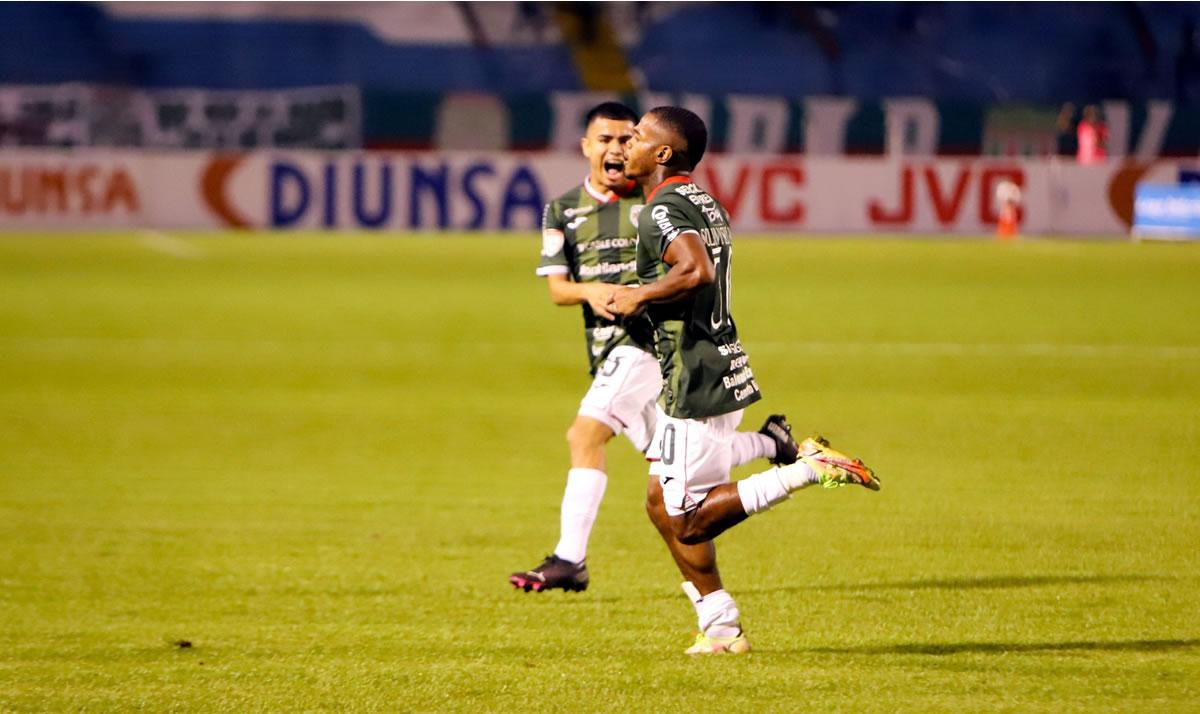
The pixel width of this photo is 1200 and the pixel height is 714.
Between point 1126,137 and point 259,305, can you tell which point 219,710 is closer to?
point 259,305

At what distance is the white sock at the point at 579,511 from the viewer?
7535 millimetres

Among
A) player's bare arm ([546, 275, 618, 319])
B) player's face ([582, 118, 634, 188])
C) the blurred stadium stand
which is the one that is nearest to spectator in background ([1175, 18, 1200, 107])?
the blurred stadium stand

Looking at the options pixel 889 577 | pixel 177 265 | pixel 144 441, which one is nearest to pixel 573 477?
pixel 889 577

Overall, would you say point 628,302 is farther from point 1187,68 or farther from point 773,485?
point 1187,68

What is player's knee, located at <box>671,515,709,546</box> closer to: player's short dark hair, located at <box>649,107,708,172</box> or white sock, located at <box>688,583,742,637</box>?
white sock, located at <box>688,583,742,637</box>

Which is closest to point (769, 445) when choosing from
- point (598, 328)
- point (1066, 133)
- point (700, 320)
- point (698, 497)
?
point (698, 497)

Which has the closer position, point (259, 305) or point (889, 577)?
point (889, 577)

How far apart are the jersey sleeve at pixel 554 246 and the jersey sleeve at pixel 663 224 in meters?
2.00

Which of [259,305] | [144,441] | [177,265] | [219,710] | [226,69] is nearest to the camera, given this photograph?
[219,710]

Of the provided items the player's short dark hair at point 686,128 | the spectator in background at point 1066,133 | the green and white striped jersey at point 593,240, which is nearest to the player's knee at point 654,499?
the player's short dark hair at point 686,128

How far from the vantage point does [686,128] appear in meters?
6.16

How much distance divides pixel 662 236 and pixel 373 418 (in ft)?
27.5

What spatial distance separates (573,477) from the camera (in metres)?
7.73

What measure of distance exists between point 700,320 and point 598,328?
6.13ft
